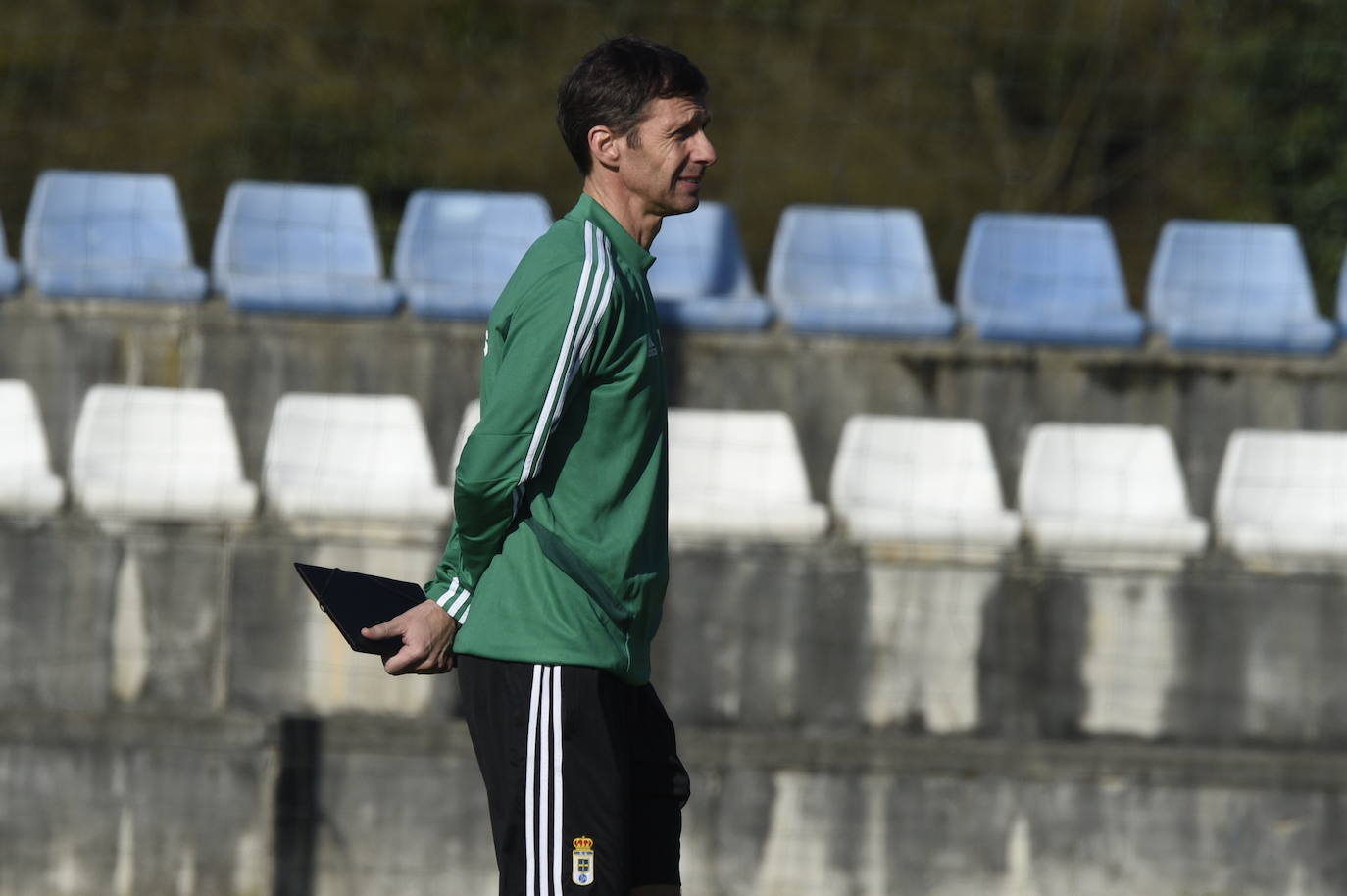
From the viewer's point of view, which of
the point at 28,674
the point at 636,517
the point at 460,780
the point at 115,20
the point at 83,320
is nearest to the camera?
the point at 636,517

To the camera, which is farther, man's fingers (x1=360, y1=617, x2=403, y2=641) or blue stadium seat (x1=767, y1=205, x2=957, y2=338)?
blue stadium seat (x1=767, y1=205, x2=957, y2=338)

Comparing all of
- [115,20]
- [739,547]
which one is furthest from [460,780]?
[115,20]

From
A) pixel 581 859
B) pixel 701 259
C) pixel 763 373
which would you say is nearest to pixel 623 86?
pixel 581 859

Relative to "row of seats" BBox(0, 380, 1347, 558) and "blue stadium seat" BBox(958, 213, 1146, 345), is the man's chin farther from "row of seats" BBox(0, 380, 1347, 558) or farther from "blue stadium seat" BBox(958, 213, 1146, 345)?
"blue stadium seat" BBox(958, 213, 1146, 345)

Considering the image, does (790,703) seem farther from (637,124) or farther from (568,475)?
(637,124)

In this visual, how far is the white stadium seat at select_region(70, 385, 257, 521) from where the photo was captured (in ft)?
18.1

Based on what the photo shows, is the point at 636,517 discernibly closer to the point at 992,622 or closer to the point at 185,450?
the point at 992,622

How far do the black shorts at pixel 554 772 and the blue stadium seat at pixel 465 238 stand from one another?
4.41m

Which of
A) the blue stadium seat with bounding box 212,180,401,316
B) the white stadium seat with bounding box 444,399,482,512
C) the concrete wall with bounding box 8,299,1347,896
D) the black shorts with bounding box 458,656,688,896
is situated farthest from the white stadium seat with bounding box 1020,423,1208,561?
the black shorts with bounding box 458,656,688,896

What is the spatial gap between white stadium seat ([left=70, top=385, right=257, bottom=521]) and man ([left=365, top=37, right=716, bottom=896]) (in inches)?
123

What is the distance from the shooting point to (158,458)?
5.84m

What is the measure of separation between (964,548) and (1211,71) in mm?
6743

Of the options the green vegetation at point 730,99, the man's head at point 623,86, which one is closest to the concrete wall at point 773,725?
the man's head at point 623,86

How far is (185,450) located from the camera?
19.1 feet
